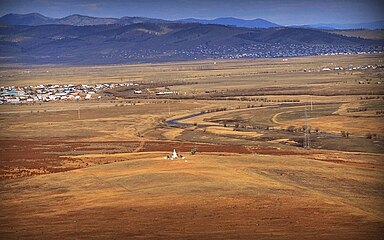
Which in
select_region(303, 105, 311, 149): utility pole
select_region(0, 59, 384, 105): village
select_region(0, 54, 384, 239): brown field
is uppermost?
select_region(0, 59, 384, 105): village

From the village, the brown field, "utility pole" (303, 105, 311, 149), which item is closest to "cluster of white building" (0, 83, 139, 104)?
the village

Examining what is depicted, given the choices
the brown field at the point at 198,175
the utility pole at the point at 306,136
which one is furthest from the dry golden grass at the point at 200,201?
the utility pole at the point at 306,136

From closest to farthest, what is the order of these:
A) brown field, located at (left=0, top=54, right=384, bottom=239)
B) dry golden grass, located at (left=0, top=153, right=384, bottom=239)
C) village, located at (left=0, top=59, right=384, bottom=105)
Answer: dry golden grass, located at (left=0, top=153, right=384, bottom=239) → brown field, located at (left=0, top=54, right=384, bottom=239) → village, located at (left=0, top=59, right=384, bottom=105)

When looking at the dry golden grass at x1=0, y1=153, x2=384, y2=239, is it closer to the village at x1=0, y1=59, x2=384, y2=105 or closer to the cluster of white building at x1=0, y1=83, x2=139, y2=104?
the village at x1=0, y1=59, x2=384, y2=105

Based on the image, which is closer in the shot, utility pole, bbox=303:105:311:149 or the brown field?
the brown field

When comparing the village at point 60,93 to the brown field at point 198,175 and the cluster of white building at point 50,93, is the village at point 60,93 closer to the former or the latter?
the cluster of white building at point 50,93
